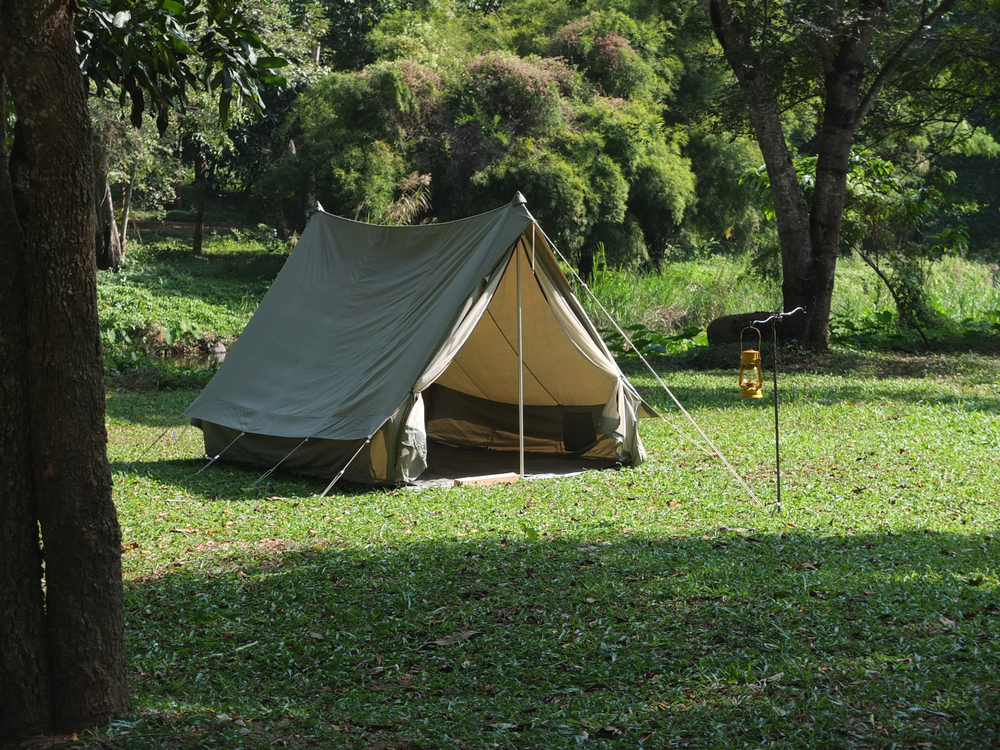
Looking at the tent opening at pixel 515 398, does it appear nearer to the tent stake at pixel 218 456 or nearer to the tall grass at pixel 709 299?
the tent stake at pixel 218 456

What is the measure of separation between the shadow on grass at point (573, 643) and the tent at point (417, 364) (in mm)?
1948

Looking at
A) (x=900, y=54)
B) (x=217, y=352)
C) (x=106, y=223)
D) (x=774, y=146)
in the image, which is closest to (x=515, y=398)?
(x=774, y=146)

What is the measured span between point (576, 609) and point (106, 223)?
869 inches

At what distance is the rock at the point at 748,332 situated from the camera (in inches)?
615

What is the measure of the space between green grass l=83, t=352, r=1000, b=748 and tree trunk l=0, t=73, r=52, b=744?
0.95 ft

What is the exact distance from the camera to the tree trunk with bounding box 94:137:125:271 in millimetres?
21000

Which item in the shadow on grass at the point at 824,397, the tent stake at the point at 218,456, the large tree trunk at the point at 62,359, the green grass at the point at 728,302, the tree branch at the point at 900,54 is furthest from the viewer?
the green grass at the point at 728,302

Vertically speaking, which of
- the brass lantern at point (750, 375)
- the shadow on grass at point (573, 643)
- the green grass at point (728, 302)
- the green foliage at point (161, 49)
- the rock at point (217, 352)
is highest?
the green foliage at point (161, 49)

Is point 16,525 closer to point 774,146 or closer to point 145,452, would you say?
point 145,452

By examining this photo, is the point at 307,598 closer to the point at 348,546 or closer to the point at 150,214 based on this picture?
the point at 348,546

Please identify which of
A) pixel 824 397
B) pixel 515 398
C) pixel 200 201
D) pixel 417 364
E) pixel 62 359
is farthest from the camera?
pixel 200 201

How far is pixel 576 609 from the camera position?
15.5 ft

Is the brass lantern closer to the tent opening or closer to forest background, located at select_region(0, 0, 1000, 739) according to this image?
the tent opening

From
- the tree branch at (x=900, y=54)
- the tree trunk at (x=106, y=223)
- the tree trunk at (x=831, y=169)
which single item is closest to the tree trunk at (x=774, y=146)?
the tree trunk at (x=831, y=169)
